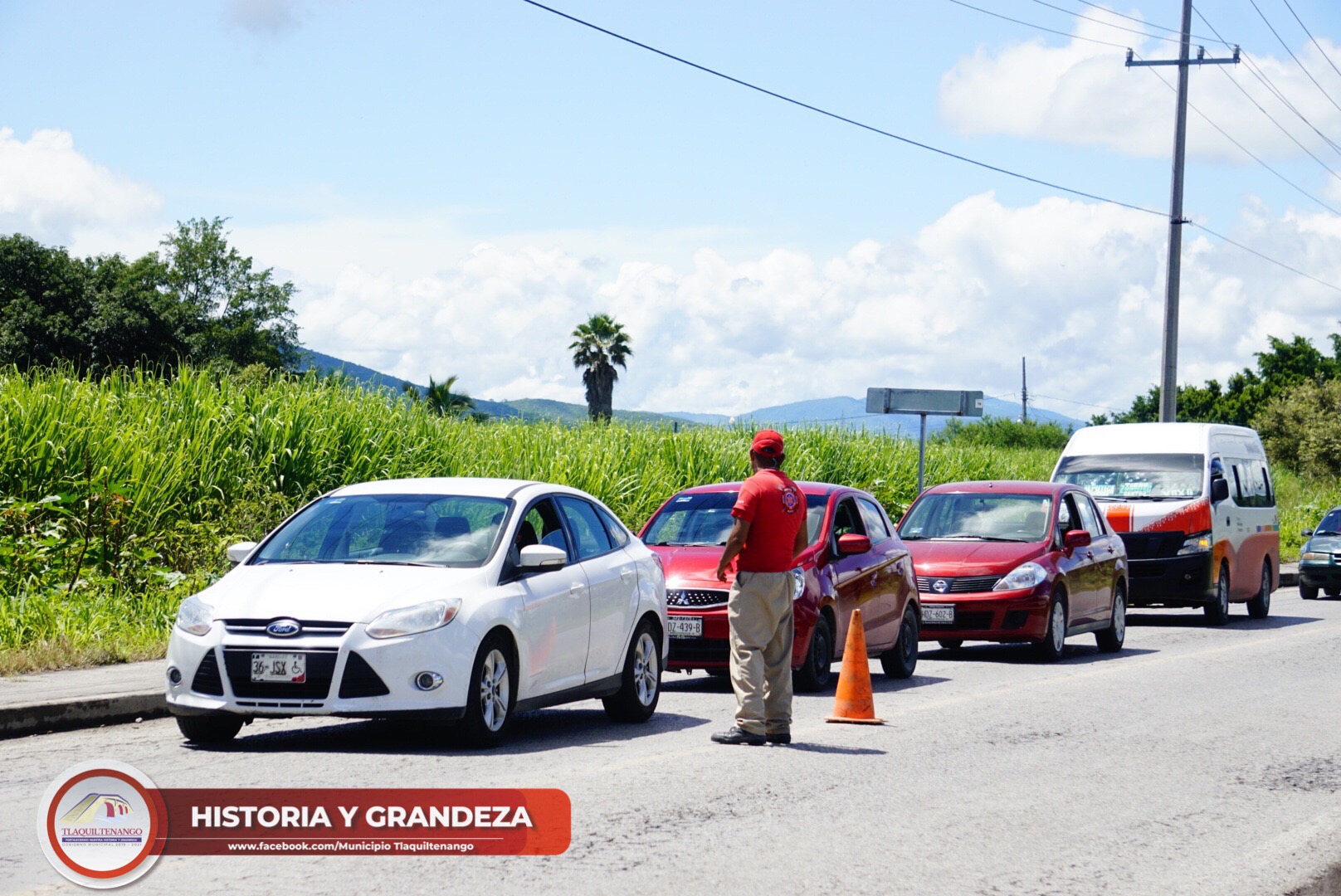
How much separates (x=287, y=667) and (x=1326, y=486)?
59.7 metres

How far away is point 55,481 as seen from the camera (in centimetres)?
1650

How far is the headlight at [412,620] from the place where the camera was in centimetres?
871

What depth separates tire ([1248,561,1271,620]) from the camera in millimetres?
23562

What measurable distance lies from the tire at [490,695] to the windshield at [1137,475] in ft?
45.5

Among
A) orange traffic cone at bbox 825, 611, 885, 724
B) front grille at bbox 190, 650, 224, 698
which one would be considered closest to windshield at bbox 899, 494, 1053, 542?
orange traffic cone at bbox 825, 611, 885, 724

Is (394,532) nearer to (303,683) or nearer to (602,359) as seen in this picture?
(303,683)

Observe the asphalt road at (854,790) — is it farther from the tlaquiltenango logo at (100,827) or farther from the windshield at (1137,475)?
the windshield at (1137,475)

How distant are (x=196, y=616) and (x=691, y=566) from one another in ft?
16.7

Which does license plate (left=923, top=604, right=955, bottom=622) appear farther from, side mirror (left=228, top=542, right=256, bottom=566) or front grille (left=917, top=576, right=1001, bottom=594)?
side mirror (left=228, top=542, right=256, bottom=566)

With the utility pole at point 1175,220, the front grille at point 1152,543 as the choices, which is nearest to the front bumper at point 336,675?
the front grille at point 1152,543

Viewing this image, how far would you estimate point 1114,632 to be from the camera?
58.9ft

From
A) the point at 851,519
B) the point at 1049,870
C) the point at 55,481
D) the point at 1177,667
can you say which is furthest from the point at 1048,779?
the point at 55,481

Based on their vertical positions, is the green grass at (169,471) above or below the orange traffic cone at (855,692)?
above

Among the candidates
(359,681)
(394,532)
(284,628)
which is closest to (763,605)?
(394,532)
